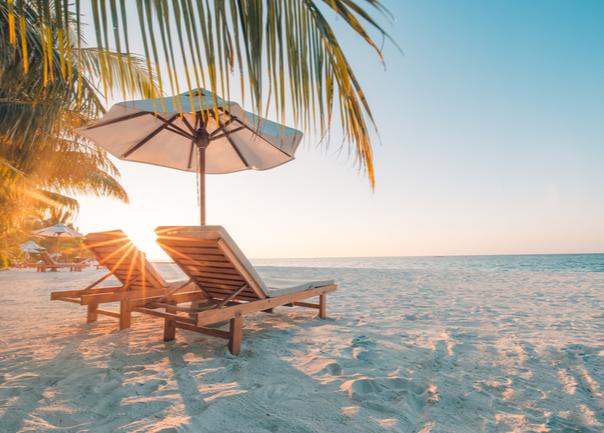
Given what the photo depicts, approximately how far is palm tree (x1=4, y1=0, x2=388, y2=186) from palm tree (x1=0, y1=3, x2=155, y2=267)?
5cm

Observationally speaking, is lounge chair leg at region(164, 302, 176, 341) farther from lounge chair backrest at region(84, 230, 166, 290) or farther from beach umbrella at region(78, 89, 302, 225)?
beach umbrella at region(78, 89, 302, 225)

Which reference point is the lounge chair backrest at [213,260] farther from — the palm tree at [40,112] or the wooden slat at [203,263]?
the palm tree at [40,112]

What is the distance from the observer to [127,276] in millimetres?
3748

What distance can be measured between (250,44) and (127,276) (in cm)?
366

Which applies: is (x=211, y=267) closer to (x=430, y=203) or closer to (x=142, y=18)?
(x=142, y=18)

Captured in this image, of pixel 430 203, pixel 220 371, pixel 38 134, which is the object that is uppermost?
pixel 430 203

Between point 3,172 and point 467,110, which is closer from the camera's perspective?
point 3,172

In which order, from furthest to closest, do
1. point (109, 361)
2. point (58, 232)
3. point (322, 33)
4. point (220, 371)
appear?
1. point (58, 232)
2. point (109, 361)
3. point (220, 371)
4. point (322, 33)

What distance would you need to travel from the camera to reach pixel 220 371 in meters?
2.33

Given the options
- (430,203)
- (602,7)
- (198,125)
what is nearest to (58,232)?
(198,125)

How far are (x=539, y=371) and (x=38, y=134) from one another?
599 cm

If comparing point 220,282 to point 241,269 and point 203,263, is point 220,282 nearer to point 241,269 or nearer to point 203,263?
point 203,263

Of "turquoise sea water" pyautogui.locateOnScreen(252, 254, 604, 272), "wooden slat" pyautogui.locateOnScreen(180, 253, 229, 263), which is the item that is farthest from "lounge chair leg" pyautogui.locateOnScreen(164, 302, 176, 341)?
"turquoise sea water" pyautogui.locateOnScreen(252, 254, 604, 272)

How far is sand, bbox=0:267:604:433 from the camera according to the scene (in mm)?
1706
